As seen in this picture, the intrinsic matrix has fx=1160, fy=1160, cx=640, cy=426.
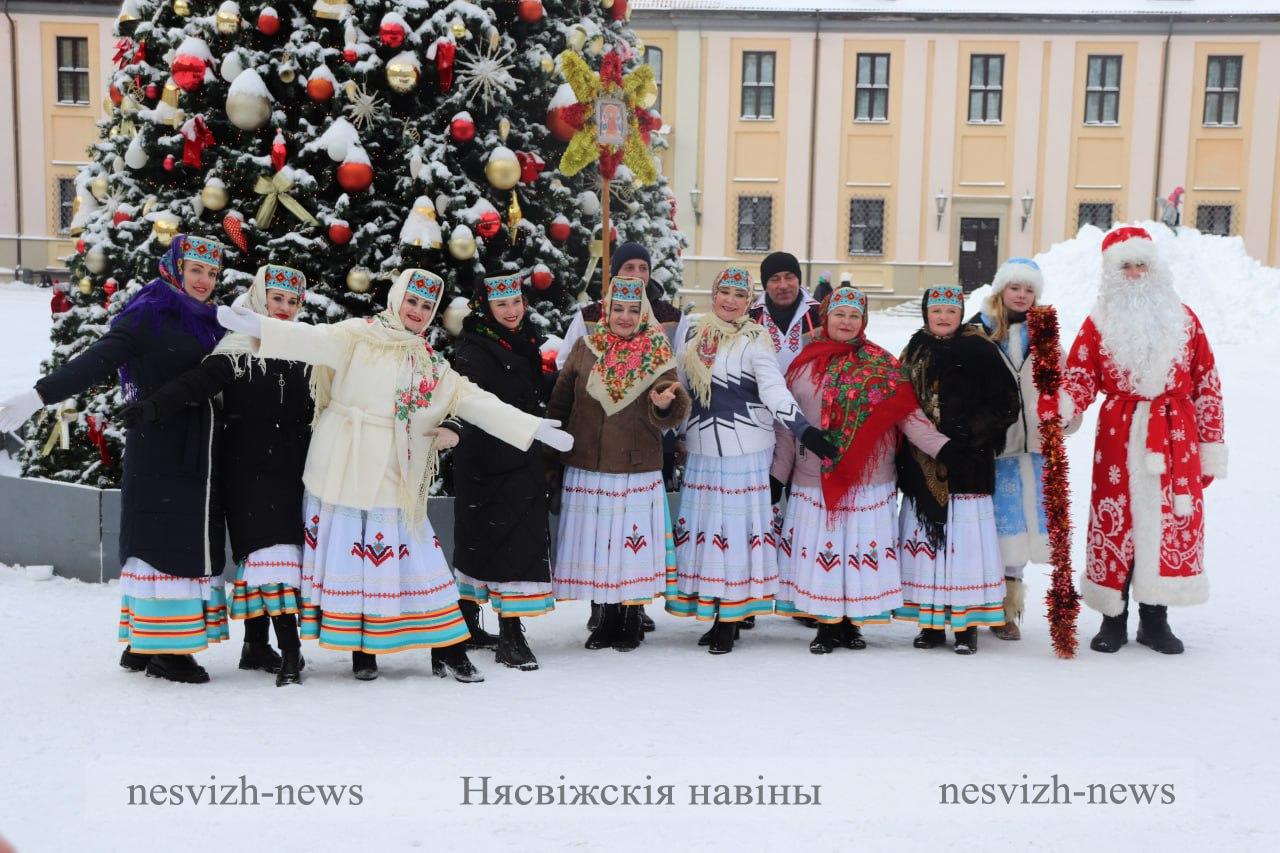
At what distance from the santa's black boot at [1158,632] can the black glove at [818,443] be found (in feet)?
5.61

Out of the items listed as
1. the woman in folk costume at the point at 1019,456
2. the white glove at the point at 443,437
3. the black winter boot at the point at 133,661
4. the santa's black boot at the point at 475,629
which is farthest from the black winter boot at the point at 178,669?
the woman in folk costume at the point at 1019,456

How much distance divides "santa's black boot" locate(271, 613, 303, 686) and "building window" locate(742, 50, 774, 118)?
2519 centimetres

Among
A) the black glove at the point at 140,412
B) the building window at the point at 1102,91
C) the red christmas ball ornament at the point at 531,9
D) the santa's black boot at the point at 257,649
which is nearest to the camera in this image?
the black glove at the point at 140,412

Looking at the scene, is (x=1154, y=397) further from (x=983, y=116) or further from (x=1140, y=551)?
(x=983, y=116)

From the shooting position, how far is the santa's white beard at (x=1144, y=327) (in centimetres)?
516

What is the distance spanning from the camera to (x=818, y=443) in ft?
15.8

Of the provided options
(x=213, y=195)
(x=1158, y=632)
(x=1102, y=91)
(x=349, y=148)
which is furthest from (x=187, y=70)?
(x=1102, y=91)

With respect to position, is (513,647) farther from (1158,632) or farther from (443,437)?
(1158,632)

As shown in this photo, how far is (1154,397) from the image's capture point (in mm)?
5191

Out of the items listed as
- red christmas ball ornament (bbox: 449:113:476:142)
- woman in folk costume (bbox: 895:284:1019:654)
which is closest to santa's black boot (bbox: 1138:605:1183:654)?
woman in folk costume (bbox: 895:284:1019:654)

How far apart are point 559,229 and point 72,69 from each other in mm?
25869

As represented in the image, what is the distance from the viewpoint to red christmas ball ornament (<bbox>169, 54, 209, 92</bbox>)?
590 centimetres

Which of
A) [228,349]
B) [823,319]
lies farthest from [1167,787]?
Result: [228,349]

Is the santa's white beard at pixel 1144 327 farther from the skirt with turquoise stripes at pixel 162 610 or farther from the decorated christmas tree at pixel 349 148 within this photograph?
the skirt with turquoise stripes at pixel 162 610
